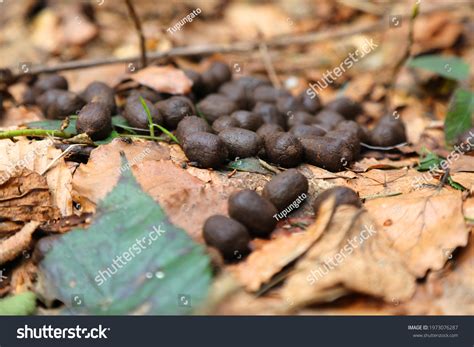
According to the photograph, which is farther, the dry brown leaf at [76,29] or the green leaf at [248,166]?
the dry brown leaf at [76,29]

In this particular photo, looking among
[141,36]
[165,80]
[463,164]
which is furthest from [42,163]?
[463,164]

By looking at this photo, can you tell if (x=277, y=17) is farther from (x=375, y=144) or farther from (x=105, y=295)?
(x=105, y=295)

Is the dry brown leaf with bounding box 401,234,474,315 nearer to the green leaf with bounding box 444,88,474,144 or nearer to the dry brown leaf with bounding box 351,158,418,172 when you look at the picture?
the dry brown leaf with bounding box 351,158,418,172

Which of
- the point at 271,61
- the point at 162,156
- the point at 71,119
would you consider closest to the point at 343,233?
the point at 162,156

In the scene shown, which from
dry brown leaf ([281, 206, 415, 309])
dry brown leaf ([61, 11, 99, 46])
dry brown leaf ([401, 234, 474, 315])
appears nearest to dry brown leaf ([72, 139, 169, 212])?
dry brown leaf ([281, 206, 415, 309])

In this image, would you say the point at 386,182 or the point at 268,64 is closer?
the point at 386,182

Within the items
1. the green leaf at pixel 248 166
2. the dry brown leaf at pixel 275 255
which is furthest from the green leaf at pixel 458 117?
the dry brown leaf at pixel 275 255

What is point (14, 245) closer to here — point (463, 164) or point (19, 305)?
point (19, 305)

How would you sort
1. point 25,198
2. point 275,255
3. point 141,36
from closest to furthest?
point 275,255 < point 25,198 < point 141,36

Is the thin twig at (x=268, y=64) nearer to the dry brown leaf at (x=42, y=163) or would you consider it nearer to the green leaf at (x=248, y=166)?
the green leaf at (x=248, y=166)
